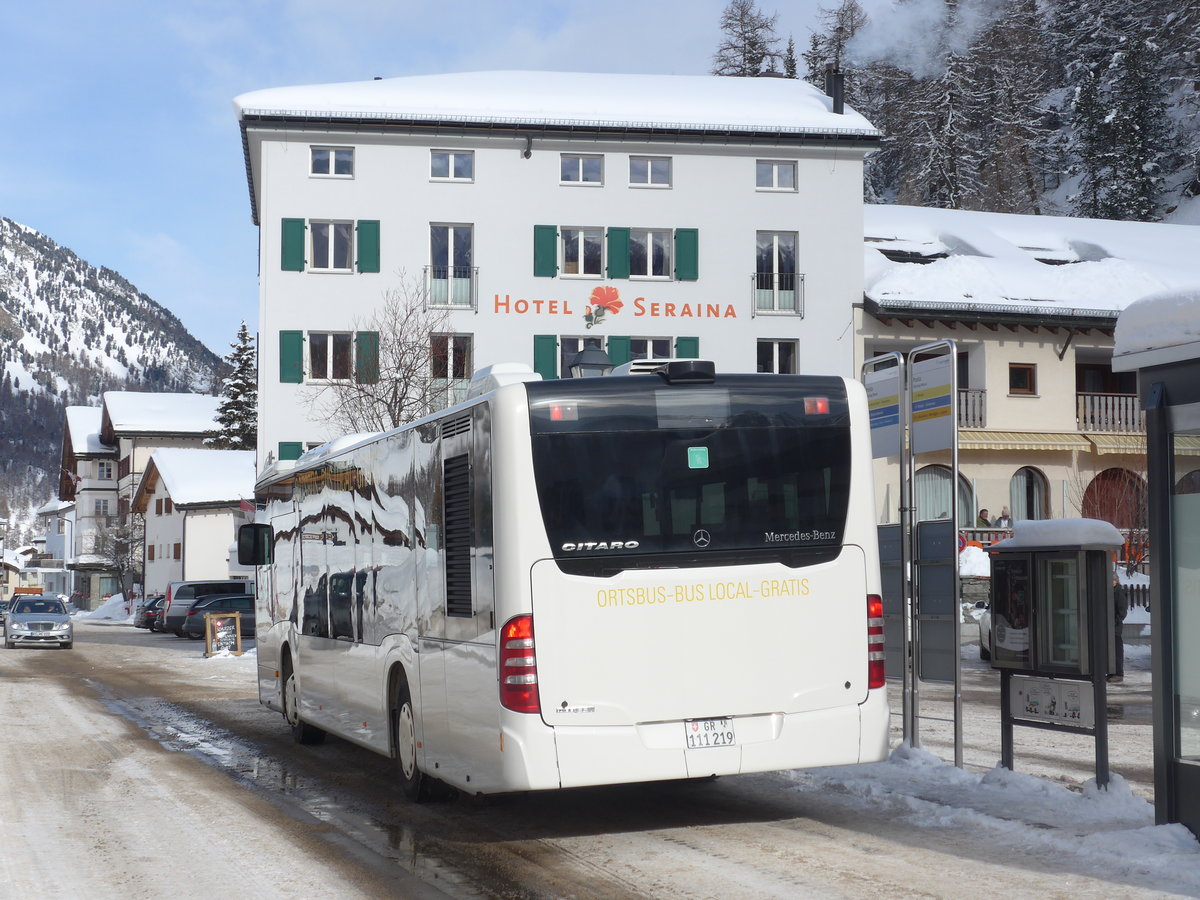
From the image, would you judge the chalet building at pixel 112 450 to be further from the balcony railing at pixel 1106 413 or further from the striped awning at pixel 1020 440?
the balcony railing at pixel 1106 413

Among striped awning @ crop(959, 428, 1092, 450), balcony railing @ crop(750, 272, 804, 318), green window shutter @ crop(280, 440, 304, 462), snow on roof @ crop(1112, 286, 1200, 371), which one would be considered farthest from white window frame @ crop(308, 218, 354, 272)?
snow on roof @ crop(1112, 286, 1200, 371)

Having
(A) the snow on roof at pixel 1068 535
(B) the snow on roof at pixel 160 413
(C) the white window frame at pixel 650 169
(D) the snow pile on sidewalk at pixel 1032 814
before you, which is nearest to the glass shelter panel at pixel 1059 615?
(A) the snow on roof at pixel 1068 535

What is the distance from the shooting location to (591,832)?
9.53 m

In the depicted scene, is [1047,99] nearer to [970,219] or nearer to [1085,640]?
[970,219]

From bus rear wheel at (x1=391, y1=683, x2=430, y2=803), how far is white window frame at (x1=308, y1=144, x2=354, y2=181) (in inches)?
1341

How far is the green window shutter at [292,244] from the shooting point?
1673 inches

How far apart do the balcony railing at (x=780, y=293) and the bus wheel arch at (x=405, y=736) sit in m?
34.4

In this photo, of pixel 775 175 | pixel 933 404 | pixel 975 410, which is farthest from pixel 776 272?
pixel 933 404

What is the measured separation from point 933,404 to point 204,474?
7221 cm

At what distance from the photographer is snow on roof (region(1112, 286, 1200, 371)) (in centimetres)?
811

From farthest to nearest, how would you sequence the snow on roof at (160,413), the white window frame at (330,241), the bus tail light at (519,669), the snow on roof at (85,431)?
the snow on roof at (85,431) < the snow on roof at (160,413) < the white window frame at (330,241) < the bus tail light at (519,669)

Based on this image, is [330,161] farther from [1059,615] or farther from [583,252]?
[1059,615]

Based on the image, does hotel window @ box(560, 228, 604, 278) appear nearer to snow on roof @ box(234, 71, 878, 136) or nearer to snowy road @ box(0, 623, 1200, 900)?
snow on roof @ box(234, 71, 878, 136)

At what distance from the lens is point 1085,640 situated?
10172mm
